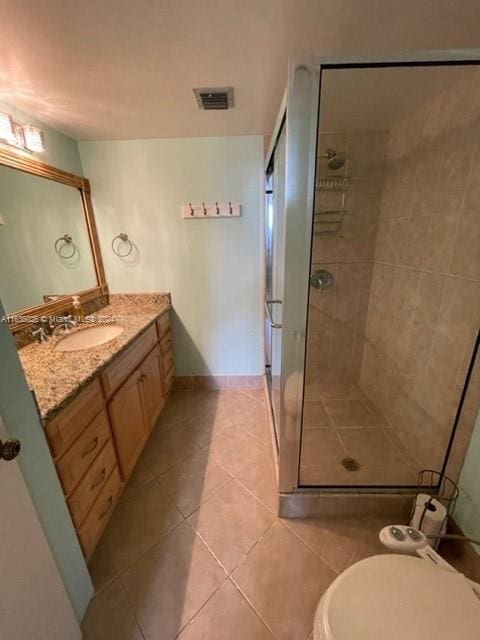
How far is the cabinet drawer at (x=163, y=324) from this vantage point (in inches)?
83.9

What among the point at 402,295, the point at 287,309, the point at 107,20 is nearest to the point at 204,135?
the point at 107,20

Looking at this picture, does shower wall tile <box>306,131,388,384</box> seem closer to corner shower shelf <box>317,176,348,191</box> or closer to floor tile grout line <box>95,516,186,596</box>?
corner shower shelf <box>317,176,348,191</box>

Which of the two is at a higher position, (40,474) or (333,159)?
(333,159)

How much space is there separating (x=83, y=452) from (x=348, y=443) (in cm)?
158

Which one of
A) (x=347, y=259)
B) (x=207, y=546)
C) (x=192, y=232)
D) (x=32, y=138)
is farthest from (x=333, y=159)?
(x=207, y=546)

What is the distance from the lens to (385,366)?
200cm

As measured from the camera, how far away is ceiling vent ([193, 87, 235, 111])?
1.37m

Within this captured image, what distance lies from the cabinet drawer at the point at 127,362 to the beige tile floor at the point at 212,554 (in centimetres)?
70

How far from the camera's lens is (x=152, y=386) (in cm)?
197

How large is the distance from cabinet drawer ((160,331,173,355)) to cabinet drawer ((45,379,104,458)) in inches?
36.4

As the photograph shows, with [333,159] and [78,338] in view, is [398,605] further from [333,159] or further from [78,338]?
[333,159]

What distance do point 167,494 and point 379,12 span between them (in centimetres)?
238

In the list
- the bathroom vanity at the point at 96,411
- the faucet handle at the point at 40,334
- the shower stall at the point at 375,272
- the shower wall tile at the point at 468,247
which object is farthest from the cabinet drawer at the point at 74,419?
the shower wall tile at the point at 468,247

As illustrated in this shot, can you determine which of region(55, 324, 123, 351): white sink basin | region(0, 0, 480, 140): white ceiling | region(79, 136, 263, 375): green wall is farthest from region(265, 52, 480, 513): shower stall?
region(55, 324, 123, 351): white sink basin
